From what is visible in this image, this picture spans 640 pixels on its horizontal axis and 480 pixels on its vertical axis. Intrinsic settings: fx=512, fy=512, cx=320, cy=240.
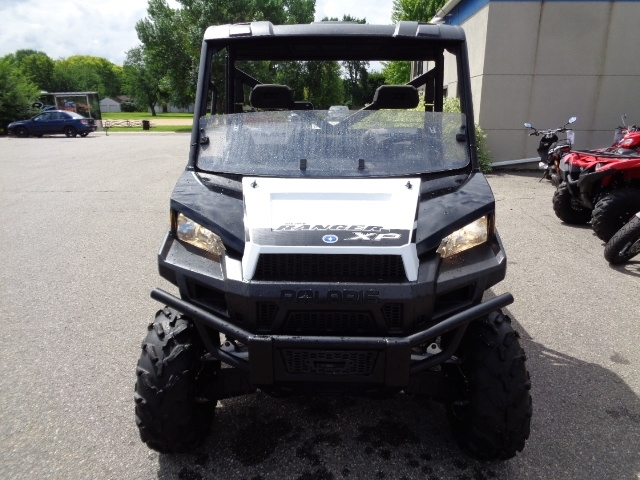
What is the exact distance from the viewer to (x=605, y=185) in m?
6.21

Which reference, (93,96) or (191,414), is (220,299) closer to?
(191,414)

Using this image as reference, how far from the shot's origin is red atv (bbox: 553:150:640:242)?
19.6 ft

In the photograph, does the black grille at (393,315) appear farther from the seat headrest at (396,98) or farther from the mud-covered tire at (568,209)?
the mud-covered tire at (568,209)

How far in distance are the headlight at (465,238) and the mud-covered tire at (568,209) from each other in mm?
5417

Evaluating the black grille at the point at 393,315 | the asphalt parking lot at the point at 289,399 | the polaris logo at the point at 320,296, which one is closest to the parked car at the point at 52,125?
the asphalt parking lot at the point at 289,399

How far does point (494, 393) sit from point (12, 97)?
35198mm

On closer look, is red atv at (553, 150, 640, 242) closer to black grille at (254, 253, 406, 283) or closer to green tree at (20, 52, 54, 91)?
black grille at (254, 253, 406, 283)

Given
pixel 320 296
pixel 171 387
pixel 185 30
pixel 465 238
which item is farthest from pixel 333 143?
pixel 185 30

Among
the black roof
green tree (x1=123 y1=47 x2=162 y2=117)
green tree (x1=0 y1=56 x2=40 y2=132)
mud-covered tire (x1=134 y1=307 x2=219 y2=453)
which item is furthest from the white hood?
green tree (x1=123 y1=47 x2=162 y2=117)

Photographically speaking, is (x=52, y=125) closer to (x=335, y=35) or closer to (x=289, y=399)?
(x=335, y=35)

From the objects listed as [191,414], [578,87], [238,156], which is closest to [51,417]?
[191,414]

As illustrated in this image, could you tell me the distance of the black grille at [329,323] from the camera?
216cm

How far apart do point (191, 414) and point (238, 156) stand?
1.36m

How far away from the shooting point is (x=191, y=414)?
2430mm
